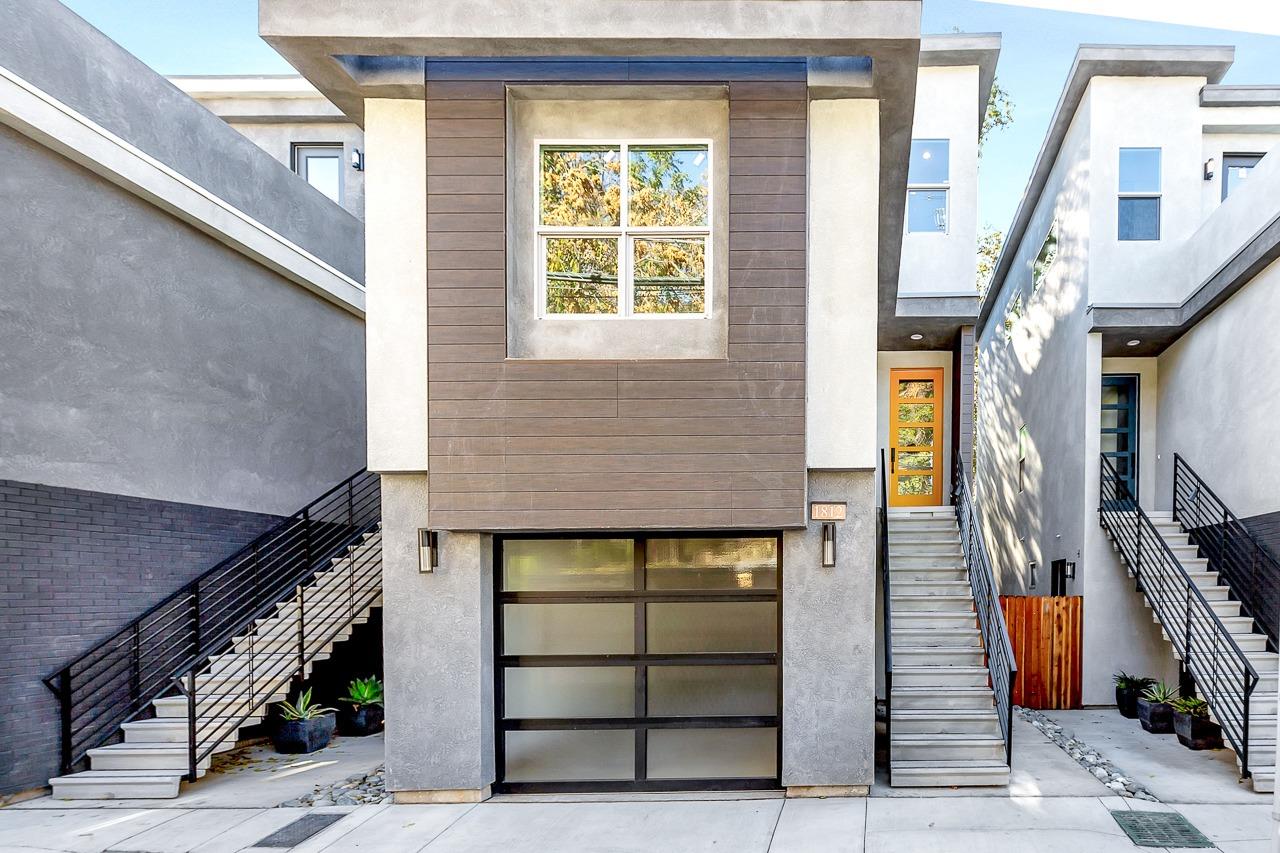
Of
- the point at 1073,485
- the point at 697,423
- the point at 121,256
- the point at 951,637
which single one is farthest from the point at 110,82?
the point at 1073,485

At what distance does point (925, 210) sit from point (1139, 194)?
2848mm

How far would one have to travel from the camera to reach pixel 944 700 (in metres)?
7.86

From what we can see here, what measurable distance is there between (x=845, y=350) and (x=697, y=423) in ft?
4.54

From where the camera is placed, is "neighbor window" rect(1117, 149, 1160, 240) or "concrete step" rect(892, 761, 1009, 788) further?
"neighbor window" rect(1117, 149, 1160, 240)

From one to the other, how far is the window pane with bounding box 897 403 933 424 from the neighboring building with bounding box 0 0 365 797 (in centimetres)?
862

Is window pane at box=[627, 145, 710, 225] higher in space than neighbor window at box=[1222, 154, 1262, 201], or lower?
lower

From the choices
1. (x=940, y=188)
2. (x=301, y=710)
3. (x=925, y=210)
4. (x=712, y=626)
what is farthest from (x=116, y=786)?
(x=940, y=188)

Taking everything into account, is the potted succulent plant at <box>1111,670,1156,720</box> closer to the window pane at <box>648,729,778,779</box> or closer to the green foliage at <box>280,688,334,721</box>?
the window pane at <box>648,729,778,779</box>

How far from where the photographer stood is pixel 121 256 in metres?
8.25

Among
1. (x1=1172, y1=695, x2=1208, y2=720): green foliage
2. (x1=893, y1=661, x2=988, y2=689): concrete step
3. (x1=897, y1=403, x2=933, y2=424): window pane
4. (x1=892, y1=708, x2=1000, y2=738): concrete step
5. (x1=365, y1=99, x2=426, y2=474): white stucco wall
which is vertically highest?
(x1=365, y1=99, x2=426, y2=474): white stucco wall

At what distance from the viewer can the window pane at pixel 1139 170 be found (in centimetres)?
1177

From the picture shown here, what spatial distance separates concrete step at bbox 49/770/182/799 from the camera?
7.23m

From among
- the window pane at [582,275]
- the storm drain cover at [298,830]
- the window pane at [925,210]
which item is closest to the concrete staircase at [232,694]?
the storm drain cover at [298,830]

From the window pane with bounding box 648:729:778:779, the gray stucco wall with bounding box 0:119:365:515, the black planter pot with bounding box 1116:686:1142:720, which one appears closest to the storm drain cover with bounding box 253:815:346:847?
the window pane with bounding box 648:729:778:779
